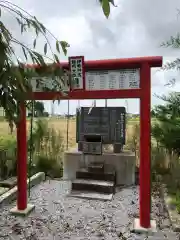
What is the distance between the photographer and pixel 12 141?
6.71 m

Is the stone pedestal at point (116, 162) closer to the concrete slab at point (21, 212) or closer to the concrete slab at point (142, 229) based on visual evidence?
the concrete slab at point (21, 212)

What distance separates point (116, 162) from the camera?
235 inches

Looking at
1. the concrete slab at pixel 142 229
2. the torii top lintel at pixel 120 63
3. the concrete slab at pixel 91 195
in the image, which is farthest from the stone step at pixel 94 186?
the torii top lintel at pixel 120 63

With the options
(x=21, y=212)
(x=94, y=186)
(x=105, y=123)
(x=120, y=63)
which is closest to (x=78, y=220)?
(x=21, y=212)

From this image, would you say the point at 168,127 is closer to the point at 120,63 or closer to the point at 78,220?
the point at 120,63

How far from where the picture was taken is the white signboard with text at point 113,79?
3492 mm

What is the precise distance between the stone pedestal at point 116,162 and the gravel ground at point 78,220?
27.7 inches

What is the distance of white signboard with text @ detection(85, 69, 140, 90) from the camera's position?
349 cm

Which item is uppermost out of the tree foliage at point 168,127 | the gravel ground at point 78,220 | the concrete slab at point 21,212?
the tree foliage at point 168,127

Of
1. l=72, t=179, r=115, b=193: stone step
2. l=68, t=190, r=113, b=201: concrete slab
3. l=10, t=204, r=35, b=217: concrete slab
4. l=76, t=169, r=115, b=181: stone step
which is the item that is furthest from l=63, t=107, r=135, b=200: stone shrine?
l=10, t=204, r=35, b=217: concrete slab

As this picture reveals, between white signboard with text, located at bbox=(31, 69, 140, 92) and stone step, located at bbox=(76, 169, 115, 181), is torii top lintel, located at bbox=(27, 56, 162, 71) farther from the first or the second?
stone step, located at bbox=(76, 169, 115, 181)

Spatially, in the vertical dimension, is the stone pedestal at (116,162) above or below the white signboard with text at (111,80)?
below

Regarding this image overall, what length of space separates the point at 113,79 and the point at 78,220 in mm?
2007

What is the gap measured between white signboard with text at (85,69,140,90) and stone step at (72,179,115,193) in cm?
227
